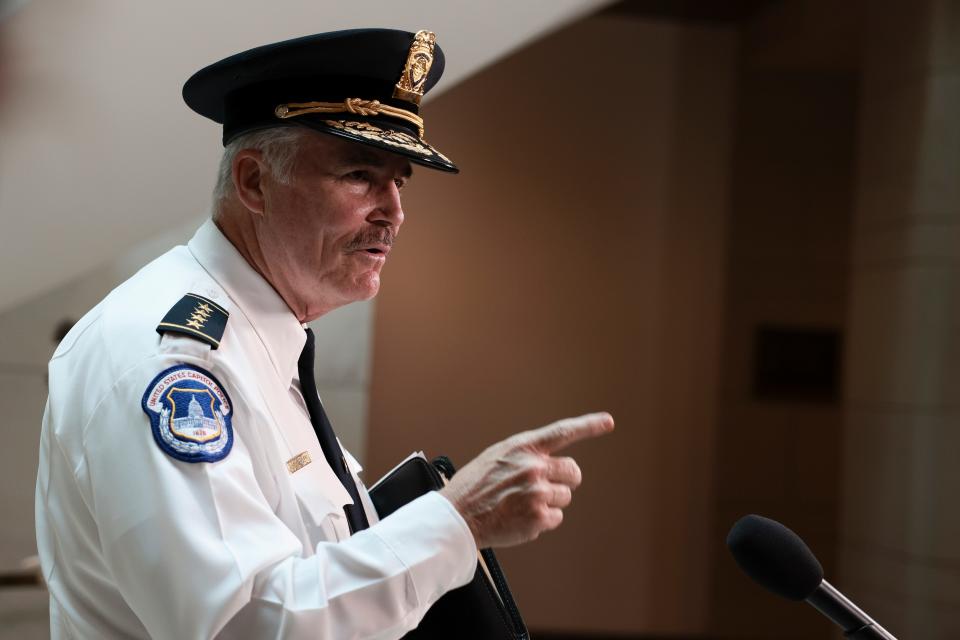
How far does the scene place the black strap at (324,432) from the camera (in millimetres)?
1334

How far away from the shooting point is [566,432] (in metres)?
1.06

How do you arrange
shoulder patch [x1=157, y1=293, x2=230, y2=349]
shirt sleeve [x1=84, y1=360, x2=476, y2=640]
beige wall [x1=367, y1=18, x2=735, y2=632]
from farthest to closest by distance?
1. beige wall [x1=367, y1=18, x2=735, y2=632]
2. shoulder patch [x1=157, y1=293, x2=230, y2=349]
3. shirt sleeve [x1=84, y1=360, x2=476, y2=640]

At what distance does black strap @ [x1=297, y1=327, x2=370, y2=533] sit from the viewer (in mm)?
1334

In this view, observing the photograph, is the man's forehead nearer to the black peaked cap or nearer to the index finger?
the black peaked cap

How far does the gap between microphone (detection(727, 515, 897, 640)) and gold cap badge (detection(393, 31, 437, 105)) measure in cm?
66

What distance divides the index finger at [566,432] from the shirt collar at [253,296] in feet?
1.19

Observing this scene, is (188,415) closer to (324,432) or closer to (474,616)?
(324,432)

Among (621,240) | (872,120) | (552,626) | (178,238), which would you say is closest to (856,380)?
(872,120)

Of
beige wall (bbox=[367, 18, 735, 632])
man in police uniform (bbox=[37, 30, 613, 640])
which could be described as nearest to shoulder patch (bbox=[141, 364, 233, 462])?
man in police uniform (bbox=[37, 30, 613, 640])

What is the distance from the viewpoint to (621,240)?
6047 millimetres

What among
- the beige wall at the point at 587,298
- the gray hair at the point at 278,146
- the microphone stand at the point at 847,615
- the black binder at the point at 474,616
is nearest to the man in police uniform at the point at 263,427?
the gray hair at the point at 278,146

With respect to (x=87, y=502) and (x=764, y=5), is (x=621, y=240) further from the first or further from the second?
(x=87, y=502)

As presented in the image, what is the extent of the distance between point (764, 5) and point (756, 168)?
91cm

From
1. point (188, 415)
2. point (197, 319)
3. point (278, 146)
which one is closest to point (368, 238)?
point (278, 146)
